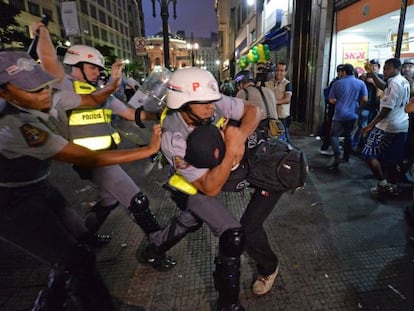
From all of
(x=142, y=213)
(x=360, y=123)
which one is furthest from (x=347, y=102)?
(x=142, y=213)

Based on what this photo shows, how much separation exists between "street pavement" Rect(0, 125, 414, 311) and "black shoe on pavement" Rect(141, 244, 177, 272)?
0.21 feet

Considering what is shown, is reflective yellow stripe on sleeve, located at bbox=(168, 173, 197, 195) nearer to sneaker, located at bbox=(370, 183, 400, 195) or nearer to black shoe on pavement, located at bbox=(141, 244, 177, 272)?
black shoe on pavement, located at bbox=(141, 244, 177, 272)

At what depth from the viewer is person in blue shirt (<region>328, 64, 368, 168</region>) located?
5.57 m

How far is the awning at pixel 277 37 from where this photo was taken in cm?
1046

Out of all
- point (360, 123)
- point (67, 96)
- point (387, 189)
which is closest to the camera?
point (67, 96)

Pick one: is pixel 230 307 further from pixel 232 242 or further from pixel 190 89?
pixel 190 89

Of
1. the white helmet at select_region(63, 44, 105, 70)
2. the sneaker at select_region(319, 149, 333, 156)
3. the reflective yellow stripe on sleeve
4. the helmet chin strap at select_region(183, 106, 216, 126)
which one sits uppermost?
the white helmet at select_region(63, 44, 105, 70)

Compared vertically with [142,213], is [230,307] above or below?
below

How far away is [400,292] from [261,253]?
117cm

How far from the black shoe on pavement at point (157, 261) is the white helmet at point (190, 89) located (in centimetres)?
155

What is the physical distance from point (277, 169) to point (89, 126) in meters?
1.87

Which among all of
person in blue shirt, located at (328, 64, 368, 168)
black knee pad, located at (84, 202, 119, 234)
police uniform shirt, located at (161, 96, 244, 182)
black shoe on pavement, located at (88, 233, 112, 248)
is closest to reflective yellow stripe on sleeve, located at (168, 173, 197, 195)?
police uniform shirt, located at (161, 96, 244, 182)

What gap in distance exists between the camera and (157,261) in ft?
9.05

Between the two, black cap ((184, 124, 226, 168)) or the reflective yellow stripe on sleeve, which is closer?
black cap ((184, 124, 226, 168))
